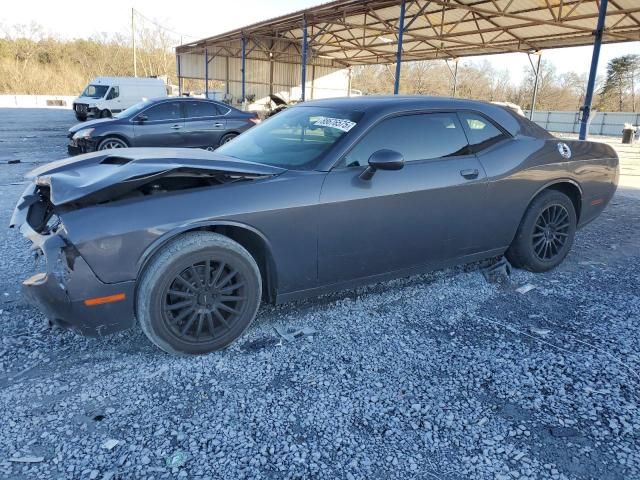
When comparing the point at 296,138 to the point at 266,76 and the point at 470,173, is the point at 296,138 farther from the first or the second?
the point at 266,76

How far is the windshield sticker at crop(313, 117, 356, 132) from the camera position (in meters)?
3.30

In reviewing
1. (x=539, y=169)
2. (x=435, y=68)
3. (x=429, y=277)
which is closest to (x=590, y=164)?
(x=539, y=169)

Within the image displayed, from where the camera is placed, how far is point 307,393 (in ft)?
8.29

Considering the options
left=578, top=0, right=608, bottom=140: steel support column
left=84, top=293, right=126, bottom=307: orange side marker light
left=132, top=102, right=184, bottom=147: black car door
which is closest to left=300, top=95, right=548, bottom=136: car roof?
left=84, top=293, right=126, bottom=307: orange side marker light

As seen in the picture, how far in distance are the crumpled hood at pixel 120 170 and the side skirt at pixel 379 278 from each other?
814mm

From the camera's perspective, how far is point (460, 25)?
18312 mm

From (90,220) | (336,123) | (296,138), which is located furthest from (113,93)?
(90,220)

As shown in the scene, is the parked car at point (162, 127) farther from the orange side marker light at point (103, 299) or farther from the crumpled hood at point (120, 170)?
the orange side marker light at point (103, 299)

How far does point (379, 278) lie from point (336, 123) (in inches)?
46.0

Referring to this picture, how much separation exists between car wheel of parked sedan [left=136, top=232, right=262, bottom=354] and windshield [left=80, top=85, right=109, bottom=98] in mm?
22139

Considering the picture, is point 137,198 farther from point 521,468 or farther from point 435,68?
point 435,68

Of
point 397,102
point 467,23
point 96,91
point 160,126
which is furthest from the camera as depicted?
point 96,91

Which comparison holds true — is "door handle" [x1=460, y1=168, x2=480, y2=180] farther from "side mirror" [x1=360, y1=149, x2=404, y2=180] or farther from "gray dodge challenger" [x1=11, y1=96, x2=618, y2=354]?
"side mirror" [x1=360, y1=149, x2=404, y2=180]

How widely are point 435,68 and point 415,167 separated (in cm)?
5888
